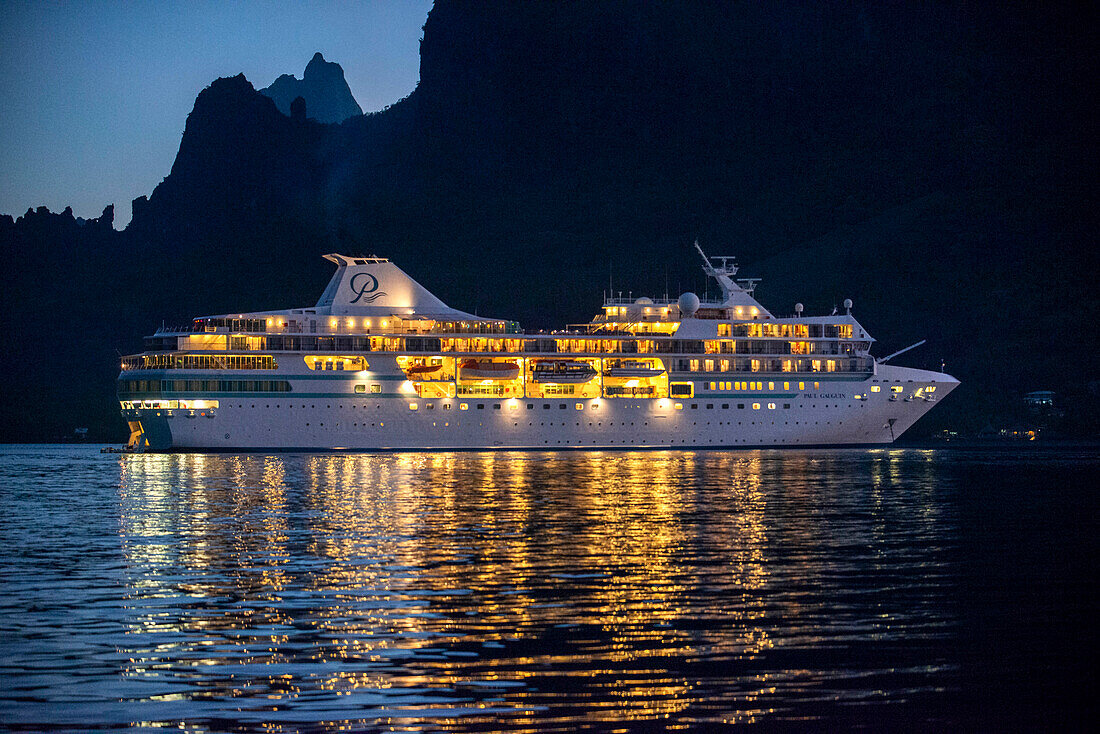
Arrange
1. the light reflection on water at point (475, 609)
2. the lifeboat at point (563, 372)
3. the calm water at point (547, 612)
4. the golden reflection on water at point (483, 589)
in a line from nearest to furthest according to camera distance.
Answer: the calm water at point (547, 612), the light reflection on water at point (475, 609), the golden reflection on water at point (483, 589), the lifeboat at point (563, 372)

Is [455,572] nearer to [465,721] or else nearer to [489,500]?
[465,721]

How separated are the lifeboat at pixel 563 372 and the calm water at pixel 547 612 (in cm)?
4112

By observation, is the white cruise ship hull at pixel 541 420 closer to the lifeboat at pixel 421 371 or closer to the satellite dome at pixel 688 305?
the lifeboat at pixel 421 371

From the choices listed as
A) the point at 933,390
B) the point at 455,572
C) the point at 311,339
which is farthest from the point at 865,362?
the point at 455,572

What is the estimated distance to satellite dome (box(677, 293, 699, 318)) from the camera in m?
95.3

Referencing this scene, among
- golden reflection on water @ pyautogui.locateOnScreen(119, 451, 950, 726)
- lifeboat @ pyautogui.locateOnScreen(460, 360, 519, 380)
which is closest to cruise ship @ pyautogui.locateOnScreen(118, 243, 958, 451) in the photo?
lifeboat @ pyautogui.locateOnScreen(460, 360, 519, 380)

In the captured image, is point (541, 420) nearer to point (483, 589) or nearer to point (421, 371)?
point (421, 371)

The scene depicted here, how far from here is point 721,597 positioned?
24828 millimetres

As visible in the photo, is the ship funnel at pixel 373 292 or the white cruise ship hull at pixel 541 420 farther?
the ship funnel at pixel 373 292

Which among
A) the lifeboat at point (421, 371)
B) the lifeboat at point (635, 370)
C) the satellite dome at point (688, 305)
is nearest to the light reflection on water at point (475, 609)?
the lifeboat at point (421, 371)

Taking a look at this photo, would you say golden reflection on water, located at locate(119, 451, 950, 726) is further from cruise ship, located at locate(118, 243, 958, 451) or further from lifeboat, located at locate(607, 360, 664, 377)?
lifeboat, located at locate(607, 360, 664, 377)

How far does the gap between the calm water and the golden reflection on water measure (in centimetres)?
10

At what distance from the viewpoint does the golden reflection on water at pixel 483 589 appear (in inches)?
687

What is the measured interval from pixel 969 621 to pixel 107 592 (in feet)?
58.1
